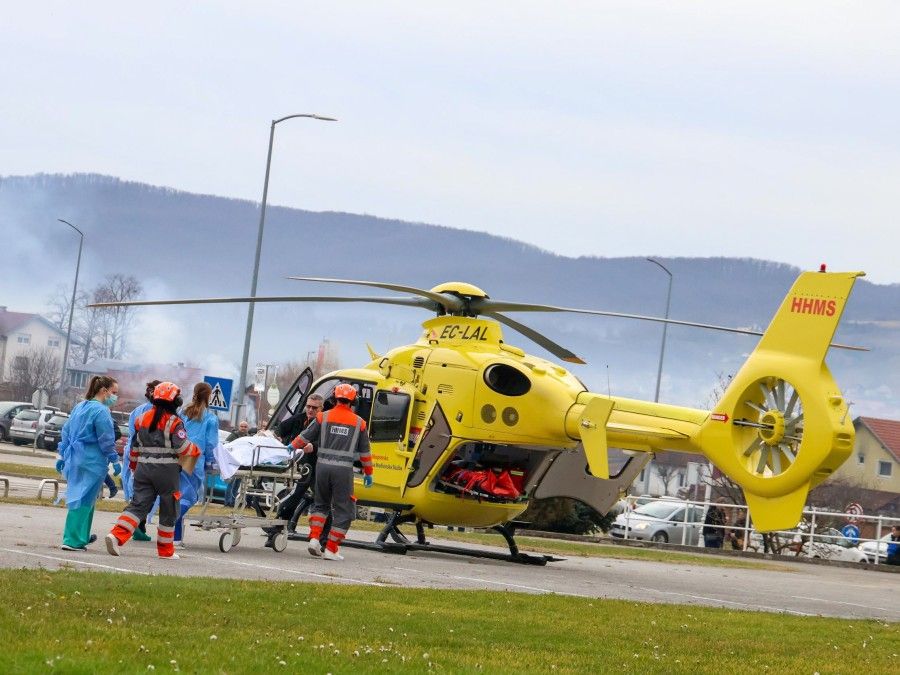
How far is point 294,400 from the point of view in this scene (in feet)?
75.2

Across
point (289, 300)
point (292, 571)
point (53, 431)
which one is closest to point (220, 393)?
point (289, 300)

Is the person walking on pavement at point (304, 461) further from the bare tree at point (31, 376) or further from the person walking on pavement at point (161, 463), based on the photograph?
the bare tree at point (31, 376)

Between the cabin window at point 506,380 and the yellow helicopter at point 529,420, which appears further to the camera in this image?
the cabin window at point 506,380

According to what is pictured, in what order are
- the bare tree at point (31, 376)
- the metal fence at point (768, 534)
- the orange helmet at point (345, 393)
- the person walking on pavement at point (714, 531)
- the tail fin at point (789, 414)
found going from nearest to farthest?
1. the tail fin at point (789, 414)
2. the orange helmet at point (345, 393)
3. the metal fence at point (768, 534)
4. the person walking on pavement at point (714, 531)
5. the bare tree at point (31, 376)

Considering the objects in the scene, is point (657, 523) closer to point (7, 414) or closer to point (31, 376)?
point (7, 414)

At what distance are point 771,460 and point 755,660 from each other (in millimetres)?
6489

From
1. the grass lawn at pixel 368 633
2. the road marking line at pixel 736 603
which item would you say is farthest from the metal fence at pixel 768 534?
the grass lawn at pixel 368 633

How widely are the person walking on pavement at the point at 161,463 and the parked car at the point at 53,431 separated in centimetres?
3992

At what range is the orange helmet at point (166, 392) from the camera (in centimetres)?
1620

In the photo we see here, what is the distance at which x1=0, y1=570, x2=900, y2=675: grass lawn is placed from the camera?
9445 millimetres

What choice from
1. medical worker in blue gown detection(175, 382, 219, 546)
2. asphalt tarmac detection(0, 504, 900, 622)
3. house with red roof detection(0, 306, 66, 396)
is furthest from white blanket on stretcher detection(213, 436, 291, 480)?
house with red roof detection(0, 306, 66, 396)

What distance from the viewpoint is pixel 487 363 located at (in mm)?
21578

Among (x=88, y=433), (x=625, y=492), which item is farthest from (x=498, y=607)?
(x=625, y=492)

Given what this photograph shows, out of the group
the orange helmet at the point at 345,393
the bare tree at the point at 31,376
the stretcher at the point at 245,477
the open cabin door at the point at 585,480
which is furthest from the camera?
the bare tree at the point at 31,376
